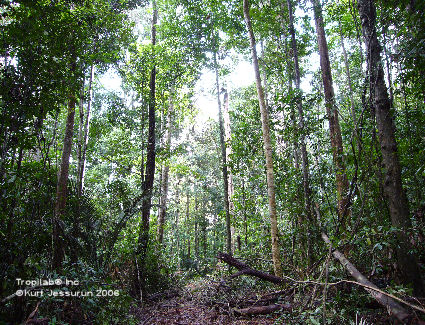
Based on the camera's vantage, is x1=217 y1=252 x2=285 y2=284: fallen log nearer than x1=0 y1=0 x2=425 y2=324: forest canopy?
No

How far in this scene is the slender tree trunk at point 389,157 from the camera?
3227 mm

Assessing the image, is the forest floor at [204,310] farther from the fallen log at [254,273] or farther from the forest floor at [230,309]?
the fallen log at [254,273]

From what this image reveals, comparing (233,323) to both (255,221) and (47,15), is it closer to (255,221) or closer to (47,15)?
(255,221)

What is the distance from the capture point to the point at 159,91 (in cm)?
1077

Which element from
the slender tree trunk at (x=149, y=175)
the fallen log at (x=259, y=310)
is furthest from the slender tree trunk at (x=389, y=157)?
the slender tree trunk at (x=149, y=175)

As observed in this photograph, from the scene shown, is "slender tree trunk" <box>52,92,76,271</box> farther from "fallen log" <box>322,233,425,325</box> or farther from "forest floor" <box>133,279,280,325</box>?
"fallen log" <box>322,233,425,325</box>

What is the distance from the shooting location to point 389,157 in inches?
136

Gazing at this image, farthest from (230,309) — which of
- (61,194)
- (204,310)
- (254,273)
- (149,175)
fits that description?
(149,175)

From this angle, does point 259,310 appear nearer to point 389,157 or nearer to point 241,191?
point 389,157

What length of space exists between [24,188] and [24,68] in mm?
1827

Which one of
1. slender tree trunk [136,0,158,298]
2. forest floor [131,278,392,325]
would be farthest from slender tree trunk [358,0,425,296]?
slender tree trunk [136,0,158,298]

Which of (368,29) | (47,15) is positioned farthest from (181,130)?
(368,29)

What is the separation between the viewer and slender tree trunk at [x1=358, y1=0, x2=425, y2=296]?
323 centimetres

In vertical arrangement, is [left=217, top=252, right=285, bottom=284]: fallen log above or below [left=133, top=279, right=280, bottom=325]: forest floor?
above
